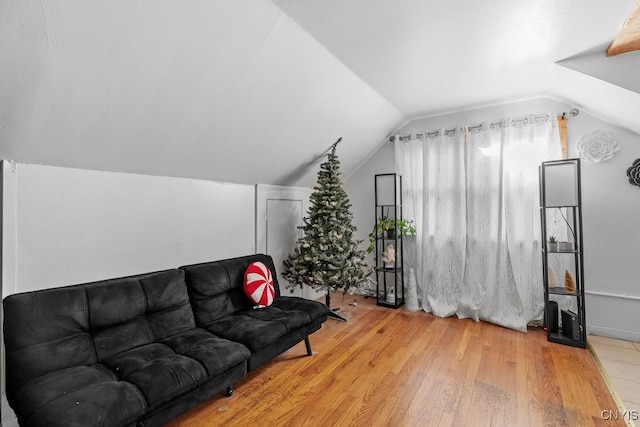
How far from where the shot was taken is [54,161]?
1.93 meters

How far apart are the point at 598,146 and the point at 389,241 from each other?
2.41m

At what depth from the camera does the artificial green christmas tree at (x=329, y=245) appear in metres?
3.38

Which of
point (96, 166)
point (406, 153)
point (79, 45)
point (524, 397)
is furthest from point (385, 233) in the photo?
point (79, 45)

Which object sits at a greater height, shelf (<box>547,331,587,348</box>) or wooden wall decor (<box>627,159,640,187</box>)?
wooden wall decor (<box>627,159,640,187</box>)

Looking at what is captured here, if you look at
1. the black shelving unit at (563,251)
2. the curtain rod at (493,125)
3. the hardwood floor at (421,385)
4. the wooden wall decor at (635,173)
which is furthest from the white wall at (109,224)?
the wooden wall decor at (635,173)

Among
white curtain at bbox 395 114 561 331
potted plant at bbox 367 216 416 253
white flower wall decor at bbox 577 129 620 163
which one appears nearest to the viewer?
white flower wall decor at bbox 577 129 620 163

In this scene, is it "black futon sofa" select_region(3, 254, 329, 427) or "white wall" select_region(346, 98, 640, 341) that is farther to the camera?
"white wall" select_region(346, 98, 640, 341)

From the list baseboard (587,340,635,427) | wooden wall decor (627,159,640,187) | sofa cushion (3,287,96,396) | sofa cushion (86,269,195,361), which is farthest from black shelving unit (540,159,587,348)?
sofa cushion (3,287,96,396)

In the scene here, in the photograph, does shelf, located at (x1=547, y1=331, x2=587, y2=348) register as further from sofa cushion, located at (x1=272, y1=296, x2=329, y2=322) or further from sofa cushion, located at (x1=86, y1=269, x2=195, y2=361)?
sofa cushion, located at (x1=86, y1=269, x2=195, y2=361)

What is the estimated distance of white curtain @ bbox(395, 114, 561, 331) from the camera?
3.24m

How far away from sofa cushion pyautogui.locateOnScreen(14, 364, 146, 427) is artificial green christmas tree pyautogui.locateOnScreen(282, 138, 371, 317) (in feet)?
6.98

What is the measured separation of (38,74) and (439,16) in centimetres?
225

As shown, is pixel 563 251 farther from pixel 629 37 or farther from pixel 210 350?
pixel 210 350

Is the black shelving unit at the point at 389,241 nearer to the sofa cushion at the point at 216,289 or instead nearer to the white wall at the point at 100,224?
the sofa cushion at the point at 216,289
